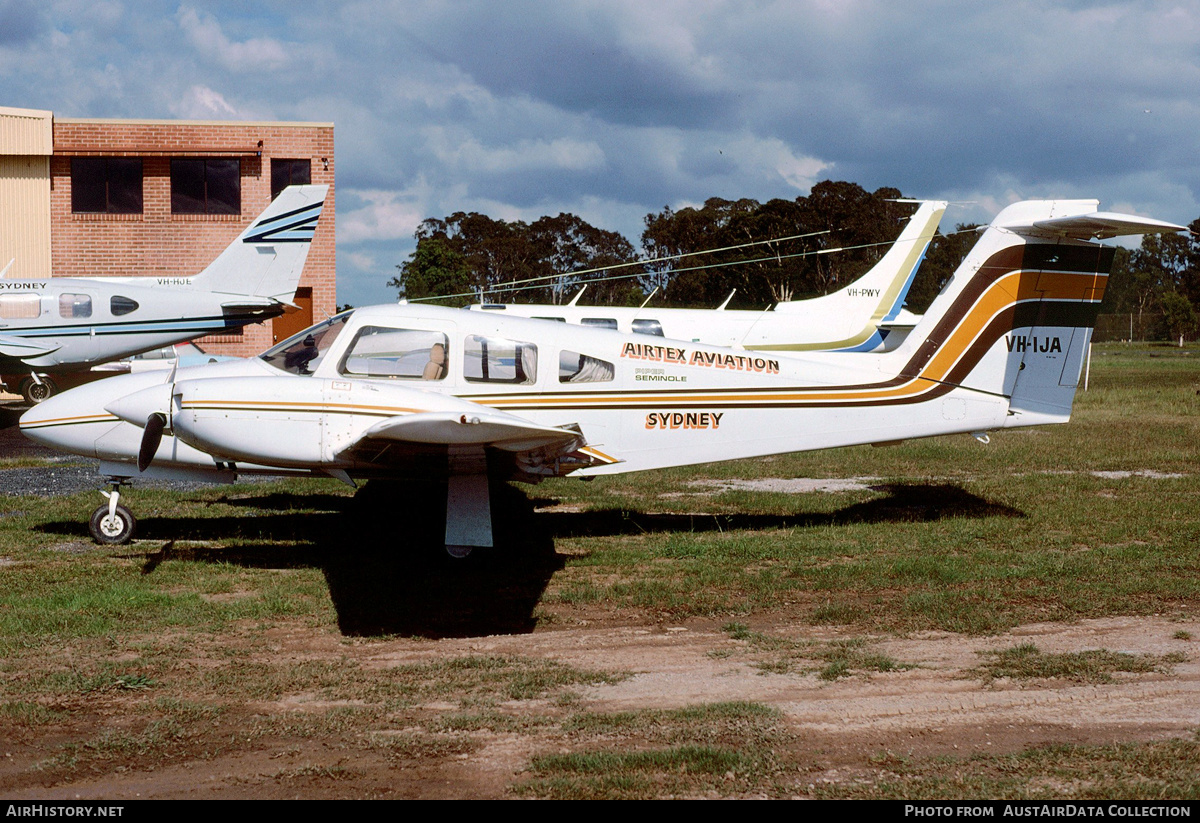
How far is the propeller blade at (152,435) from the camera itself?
7688mm

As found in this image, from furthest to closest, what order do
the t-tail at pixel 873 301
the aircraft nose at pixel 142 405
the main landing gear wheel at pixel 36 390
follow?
the main landing gear wheel at pixel 36 390 < the t-tail at pixel 873 301 < the aircraft nose at pixel 142 405

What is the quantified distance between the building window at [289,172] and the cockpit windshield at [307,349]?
2234 centimetres

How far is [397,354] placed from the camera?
28.2ft

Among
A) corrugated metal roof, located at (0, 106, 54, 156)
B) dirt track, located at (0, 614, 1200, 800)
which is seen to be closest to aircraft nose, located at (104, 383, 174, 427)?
dirt track, located at (0, 614, 1200, 800)

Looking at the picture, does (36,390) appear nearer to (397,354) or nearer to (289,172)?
(289,172)

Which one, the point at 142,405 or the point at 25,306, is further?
the point at 25,306

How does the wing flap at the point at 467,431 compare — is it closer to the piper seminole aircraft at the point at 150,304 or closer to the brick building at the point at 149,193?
the piper seminole aircraft at the point at 150,304

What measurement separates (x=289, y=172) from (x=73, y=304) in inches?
415

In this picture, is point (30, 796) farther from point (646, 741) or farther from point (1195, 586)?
point (1195, 586)

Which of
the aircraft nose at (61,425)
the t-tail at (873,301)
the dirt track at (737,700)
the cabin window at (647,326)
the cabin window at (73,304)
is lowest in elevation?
the dirt track at (737,700)

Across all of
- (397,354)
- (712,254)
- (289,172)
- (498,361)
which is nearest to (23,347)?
(289,172)

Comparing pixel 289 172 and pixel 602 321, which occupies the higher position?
pixel 289 172

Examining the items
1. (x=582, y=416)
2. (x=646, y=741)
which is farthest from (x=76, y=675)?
(x=582, y=416)

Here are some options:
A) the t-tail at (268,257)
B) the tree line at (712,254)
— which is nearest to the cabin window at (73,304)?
the t-tail at (268,257)
